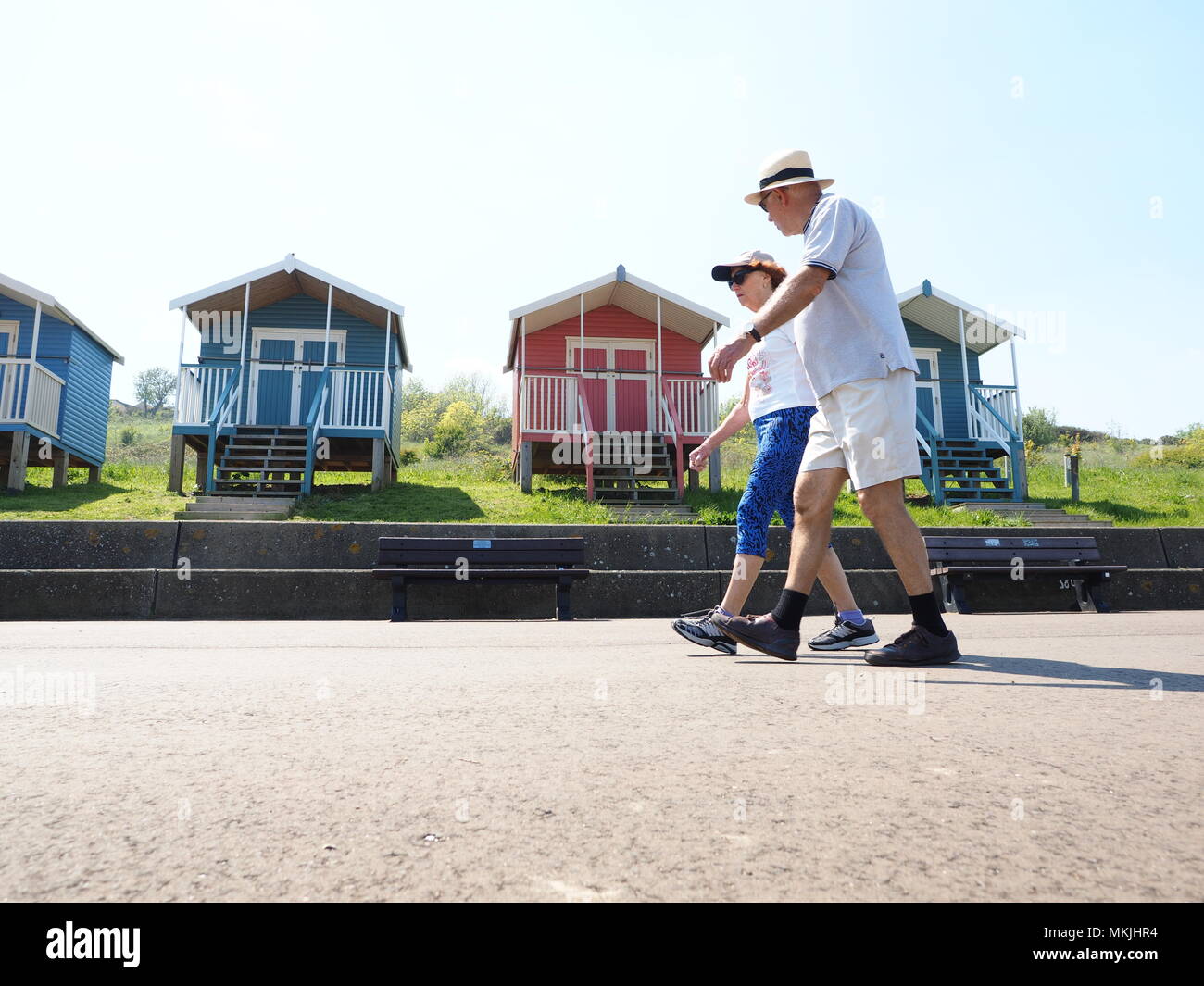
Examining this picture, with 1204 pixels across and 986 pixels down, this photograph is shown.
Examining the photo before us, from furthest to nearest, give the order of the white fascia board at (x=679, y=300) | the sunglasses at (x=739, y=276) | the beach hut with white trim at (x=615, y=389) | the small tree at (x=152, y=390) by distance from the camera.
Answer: the small tree at (x=152, y=390) → the white fascia board at (x=679, y=300) → the beach hut with white trim at (x=615, y=389) → the sunglasses at (x=739, y=276)

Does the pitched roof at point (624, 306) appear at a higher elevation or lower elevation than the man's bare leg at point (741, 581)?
higher

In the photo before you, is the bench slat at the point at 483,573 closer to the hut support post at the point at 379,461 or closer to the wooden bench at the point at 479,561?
the wooden bench at the point at 479,561

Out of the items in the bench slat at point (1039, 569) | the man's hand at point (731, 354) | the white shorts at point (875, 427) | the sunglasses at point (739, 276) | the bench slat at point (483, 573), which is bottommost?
the bench slat at point (483, 573)

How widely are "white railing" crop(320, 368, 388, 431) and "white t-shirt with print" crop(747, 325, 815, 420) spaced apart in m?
12.5

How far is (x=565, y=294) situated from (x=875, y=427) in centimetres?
1488

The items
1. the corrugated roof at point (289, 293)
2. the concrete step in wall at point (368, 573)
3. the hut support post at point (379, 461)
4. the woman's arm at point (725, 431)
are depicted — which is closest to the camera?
the woman's arm at point (725, 431)

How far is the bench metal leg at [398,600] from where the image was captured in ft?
22.3

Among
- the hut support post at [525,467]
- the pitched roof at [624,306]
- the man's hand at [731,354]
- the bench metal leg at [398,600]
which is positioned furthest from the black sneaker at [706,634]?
the pitched roof at [624,306]

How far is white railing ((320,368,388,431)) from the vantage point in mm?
15953

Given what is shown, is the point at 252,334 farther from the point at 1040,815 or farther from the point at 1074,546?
the point at 1040,815

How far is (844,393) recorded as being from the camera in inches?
134

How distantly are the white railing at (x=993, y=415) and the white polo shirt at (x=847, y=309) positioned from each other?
1542 cm

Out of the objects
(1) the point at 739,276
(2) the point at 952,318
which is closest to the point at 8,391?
(1) the point at 739,276
